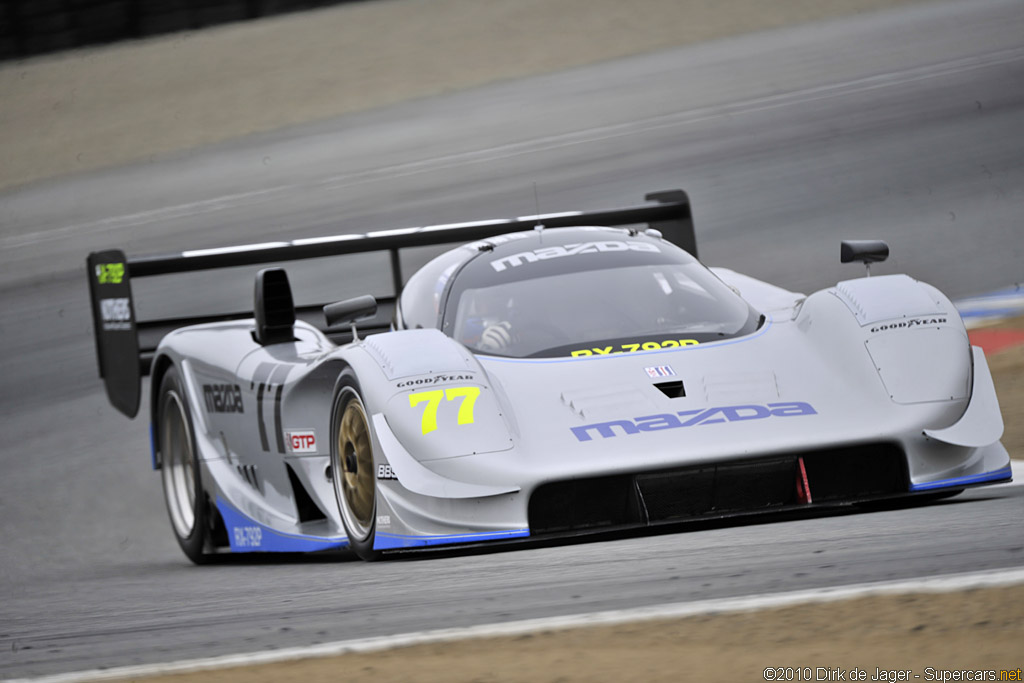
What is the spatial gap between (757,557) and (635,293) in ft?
7.35

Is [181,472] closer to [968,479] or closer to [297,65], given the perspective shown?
[968,479]

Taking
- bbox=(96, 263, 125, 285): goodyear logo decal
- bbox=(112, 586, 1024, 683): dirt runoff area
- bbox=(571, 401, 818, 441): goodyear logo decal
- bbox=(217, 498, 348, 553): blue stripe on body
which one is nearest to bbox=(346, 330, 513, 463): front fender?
bbox=(571, 401, 818, 441): goodyear logo decal

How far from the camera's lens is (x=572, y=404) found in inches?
200

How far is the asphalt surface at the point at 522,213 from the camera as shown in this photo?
3850 mm

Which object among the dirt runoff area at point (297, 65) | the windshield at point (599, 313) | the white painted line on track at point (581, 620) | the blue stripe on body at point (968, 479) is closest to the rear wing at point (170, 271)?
the windshield at point (599, 313)

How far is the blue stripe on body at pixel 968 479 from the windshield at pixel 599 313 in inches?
41.1

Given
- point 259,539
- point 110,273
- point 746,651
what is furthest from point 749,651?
point 110,273

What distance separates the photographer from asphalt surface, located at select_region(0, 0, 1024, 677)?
3850mm

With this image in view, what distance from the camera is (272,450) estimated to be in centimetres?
605

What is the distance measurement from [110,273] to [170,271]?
31cm

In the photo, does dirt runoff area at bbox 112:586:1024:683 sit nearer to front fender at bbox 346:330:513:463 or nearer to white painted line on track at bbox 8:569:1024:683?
white painted line on track at bbox 8:569:1024:683

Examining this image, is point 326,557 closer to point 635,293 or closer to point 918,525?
point 635,293

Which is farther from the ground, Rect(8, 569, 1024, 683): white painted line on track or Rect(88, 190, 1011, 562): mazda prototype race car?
Rect(88, 190, 1011, 562): mazda prototype race car

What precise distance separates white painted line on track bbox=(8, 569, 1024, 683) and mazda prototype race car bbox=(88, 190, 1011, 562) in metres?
1.36
